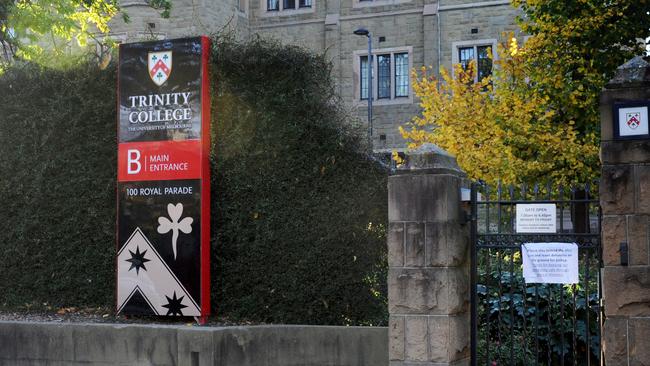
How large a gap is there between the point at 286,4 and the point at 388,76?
5660mm

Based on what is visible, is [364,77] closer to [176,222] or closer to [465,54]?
[465,54]

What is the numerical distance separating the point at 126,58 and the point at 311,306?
3.92 m

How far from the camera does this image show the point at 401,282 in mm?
8133

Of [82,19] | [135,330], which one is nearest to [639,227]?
[135,330]

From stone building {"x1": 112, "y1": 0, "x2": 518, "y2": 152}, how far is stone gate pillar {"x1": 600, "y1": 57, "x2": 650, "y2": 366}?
2579 cm

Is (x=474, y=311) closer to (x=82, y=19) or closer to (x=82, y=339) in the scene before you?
(x=82, y=339)

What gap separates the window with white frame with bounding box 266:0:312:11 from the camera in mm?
37219

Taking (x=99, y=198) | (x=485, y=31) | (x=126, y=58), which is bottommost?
(x=99, y=198)

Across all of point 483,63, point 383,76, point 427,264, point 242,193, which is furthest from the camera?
point 383,76

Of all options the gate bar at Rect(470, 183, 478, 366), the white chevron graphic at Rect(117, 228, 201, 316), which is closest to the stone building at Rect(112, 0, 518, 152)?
the white chevron graphic at Rect(117, 228, 201, 316)

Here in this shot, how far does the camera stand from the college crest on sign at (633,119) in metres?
7.50

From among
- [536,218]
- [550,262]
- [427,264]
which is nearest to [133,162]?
[427,264]

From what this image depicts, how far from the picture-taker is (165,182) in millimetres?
10625

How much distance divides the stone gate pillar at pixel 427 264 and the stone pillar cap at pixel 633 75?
5.39ft
